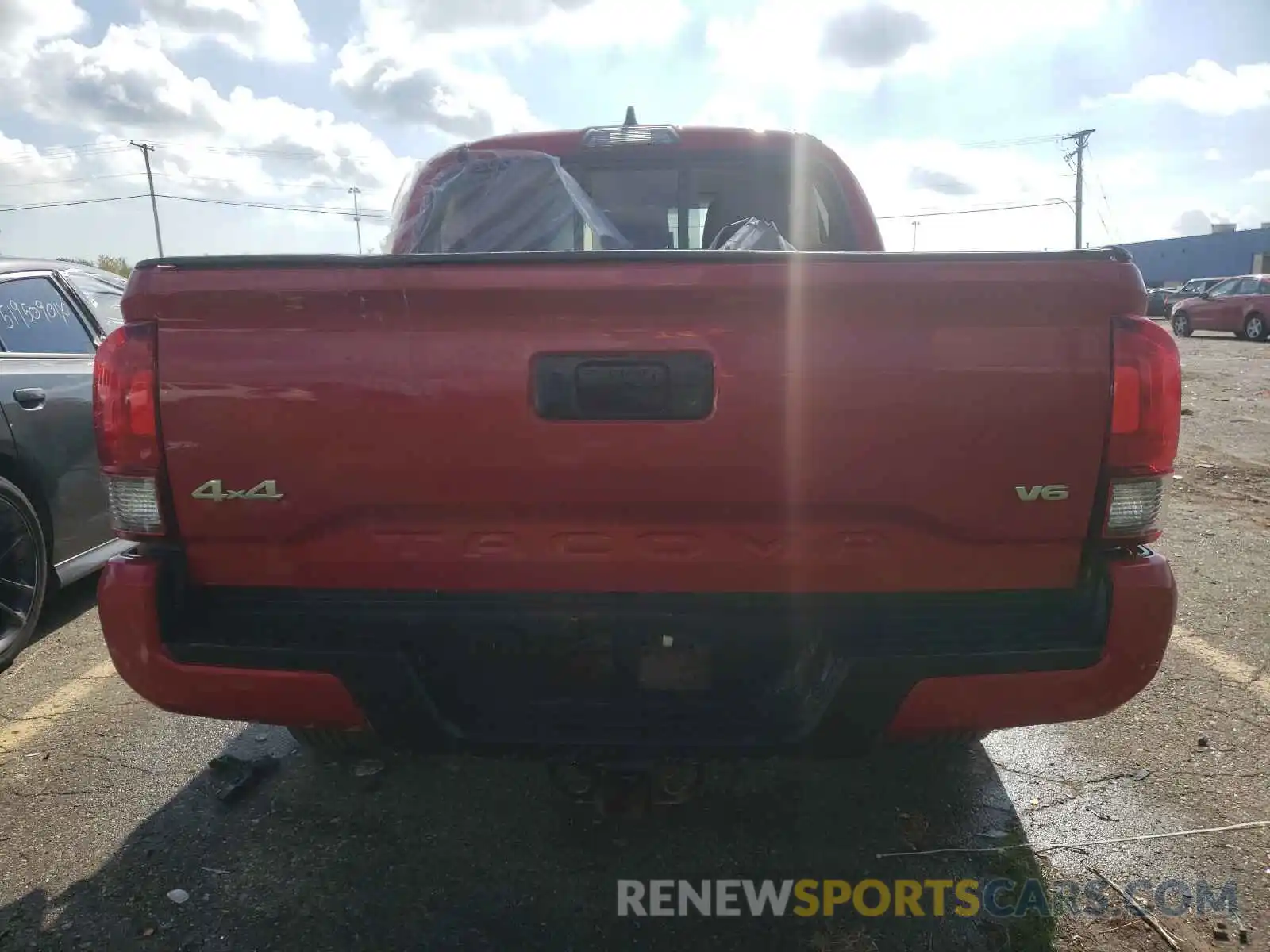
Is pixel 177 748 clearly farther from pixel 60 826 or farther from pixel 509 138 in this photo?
pixel 509 138

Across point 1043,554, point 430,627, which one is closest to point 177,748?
point 430,627

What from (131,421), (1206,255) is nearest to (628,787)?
(131,421)

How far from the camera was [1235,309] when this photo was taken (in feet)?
70.6

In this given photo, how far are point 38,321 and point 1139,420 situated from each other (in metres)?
4.64

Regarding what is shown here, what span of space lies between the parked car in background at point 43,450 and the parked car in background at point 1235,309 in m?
24.1

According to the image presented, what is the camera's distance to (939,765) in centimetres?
287

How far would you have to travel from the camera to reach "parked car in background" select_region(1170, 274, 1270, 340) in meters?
20.9

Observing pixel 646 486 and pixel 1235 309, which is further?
pixel 1235 309

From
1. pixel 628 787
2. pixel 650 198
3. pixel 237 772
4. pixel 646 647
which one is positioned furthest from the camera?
pixel 650 198

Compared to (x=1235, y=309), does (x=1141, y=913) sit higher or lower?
lower

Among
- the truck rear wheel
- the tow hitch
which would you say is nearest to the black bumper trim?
the tow hitch

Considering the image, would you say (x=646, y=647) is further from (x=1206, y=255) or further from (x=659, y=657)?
(x=1206, y=255)

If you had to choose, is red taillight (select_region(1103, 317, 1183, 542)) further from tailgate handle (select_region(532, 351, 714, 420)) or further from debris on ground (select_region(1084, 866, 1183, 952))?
debris on ground (select_region(1084, 866, 1183, 952))

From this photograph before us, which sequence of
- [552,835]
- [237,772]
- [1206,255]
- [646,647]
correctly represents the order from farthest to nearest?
1. [1206,255]
2. [237,772]
3. [552,835]
4. [646,647]
